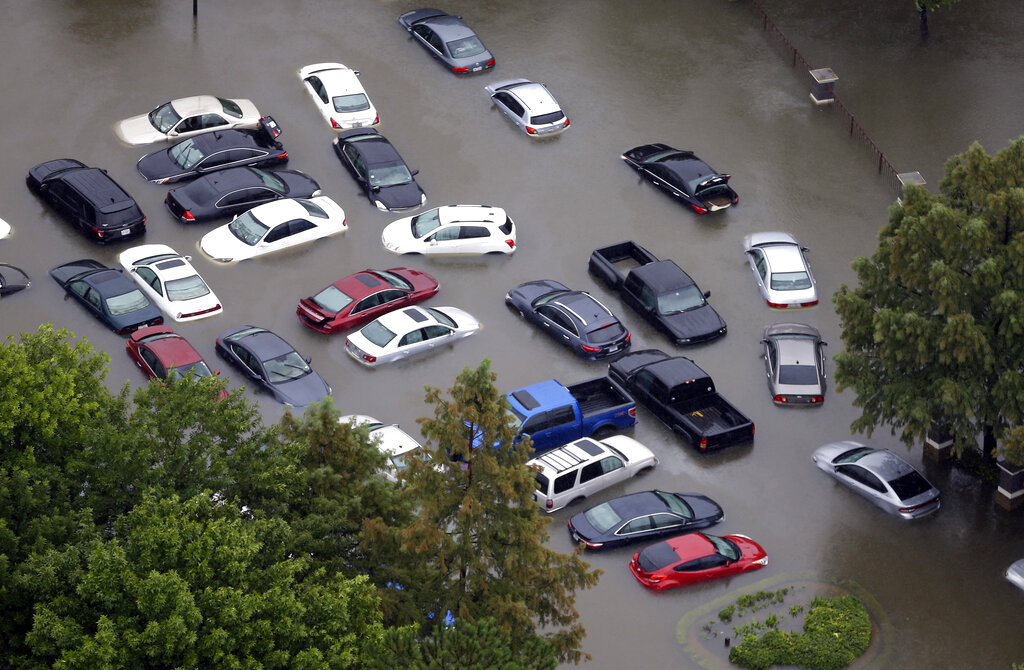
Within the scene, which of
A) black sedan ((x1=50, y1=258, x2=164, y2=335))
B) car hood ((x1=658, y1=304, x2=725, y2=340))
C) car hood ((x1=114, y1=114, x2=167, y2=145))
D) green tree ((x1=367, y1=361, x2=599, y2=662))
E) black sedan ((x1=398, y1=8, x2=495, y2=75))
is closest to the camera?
green tree ((x1=367, y1=361, x2=599, y2=662))

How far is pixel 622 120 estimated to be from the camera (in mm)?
50062

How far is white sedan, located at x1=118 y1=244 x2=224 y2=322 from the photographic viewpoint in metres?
40.9

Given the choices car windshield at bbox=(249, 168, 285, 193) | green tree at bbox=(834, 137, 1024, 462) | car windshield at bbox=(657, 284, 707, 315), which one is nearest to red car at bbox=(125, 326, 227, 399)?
car windshield at bbox=(249, 168, 285, 193)

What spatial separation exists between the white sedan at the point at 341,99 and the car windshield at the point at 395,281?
349 inches

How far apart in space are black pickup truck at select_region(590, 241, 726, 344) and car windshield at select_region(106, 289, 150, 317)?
1359cm

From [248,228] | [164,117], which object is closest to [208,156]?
[164,117]

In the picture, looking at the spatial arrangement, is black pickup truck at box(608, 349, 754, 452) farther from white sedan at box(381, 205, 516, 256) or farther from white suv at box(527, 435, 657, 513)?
white sedan at box(381, 205, 516, 256)

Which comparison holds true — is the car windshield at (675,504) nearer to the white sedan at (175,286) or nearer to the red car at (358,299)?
the red car at (358,299)

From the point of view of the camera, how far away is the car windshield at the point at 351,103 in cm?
4931

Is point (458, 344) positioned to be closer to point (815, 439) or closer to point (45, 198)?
point (815, 439)

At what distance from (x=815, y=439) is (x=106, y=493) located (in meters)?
19.2

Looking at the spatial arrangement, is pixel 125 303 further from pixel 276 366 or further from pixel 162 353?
pixel 276 366

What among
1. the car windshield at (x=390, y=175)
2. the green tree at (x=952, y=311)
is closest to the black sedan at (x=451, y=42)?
the car windshield at (x=390, y=175)

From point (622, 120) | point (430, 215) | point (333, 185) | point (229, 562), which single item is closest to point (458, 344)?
point (430, 215)
